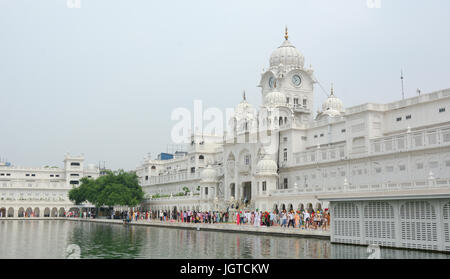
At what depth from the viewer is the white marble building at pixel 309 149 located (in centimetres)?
3806

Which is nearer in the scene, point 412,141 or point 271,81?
point 412,141

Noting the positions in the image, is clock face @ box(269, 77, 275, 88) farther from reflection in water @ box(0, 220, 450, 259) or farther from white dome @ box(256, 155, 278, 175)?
reflection in water @ box(0, 220, 450, 259)

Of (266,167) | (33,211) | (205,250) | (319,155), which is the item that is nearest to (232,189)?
(266,167)

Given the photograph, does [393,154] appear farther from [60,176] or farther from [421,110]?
[60,176]

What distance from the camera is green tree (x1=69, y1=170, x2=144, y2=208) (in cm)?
6875

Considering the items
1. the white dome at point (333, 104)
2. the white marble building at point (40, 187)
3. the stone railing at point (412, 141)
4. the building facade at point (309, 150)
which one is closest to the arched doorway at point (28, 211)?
the white marble building at point (40, 187)

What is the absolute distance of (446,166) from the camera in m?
35.6

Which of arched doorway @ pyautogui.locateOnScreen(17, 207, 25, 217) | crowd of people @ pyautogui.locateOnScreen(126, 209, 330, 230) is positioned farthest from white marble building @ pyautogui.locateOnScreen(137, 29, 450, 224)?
arched doorway @ pyautogui.locateOnScreen(17, 207, 25, 217)

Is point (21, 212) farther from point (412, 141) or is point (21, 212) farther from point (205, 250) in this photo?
point (205, 250)

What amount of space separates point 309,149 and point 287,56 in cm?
1608

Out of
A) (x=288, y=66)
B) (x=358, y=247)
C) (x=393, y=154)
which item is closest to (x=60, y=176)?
(x=288, y=66)

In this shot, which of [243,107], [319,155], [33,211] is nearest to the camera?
[319,155]

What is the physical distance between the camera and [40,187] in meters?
106
